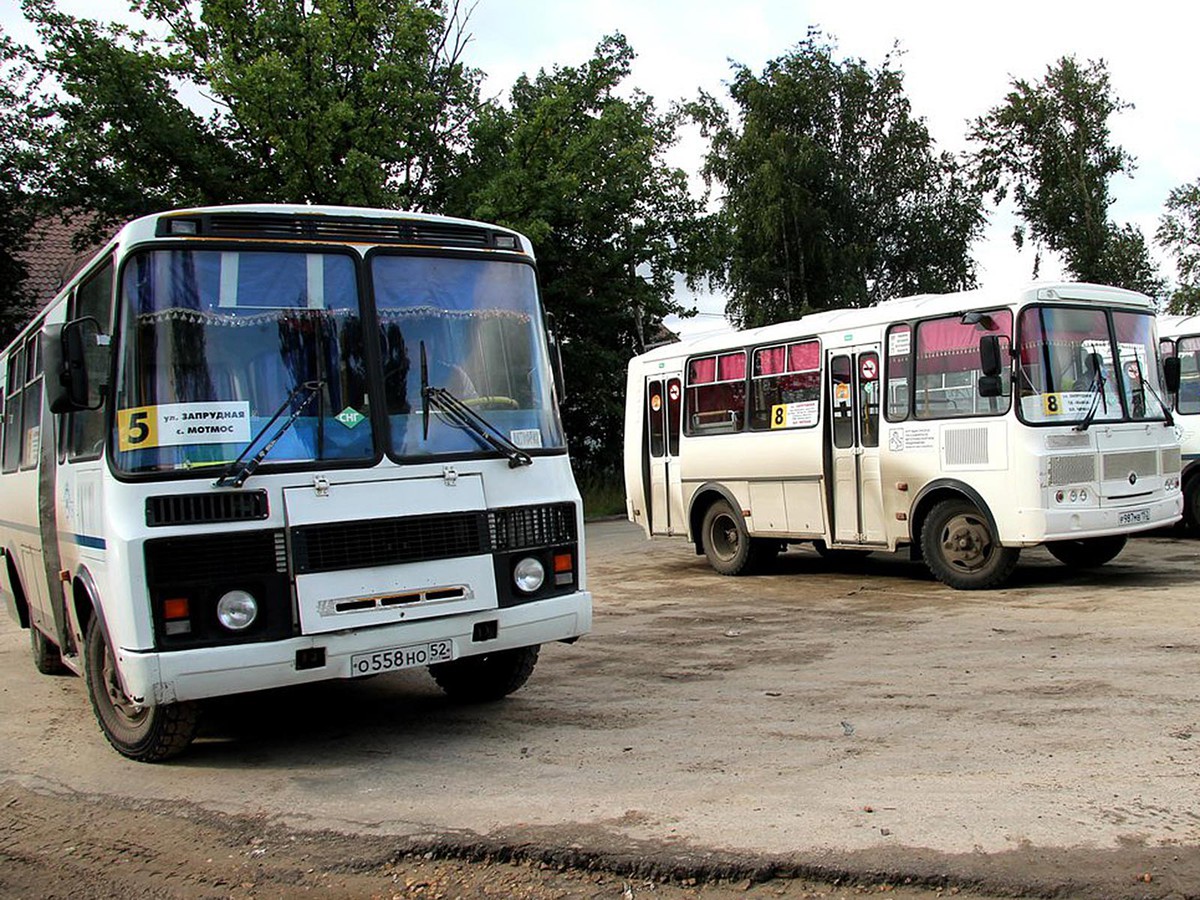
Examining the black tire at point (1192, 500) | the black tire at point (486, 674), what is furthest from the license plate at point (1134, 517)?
the black tire at point (486, 674)

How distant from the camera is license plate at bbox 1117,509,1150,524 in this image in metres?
11.5

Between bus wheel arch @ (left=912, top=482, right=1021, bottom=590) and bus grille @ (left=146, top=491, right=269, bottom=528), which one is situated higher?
bus grille @ (left=146, top=491, right=269, bottom=528)

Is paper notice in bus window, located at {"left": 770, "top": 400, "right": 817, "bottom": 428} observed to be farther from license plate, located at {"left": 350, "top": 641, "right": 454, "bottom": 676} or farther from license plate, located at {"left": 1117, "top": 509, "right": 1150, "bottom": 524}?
license plate, located at {"left": 350, "top": 641, "right": 454, "bottom": 676}

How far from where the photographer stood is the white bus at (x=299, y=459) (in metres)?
5.71

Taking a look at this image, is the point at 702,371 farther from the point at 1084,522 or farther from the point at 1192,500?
the point at 1192,500

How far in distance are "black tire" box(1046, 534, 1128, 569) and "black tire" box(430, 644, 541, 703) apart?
25.3ft

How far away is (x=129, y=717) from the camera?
21.2 ft

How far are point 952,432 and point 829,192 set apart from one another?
30916mm

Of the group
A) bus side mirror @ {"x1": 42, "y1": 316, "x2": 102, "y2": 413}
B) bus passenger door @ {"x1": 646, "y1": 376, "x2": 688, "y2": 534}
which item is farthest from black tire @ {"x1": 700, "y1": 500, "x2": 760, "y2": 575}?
bus side mirror @ {"x1": 42, "y1": 316, "x2": 102, "y2": 413}

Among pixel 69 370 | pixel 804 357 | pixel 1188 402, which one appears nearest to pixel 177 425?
pixel 69 370

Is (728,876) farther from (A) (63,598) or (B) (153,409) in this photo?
(A) (63,598)

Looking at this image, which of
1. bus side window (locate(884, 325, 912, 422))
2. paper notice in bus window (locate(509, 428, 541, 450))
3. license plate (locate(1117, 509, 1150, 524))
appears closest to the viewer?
paper notice in bus window (locate(509, 428, 541, 450))

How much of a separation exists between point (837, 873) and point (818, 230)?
3790cm

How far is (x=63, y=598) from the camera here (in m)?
7.14
